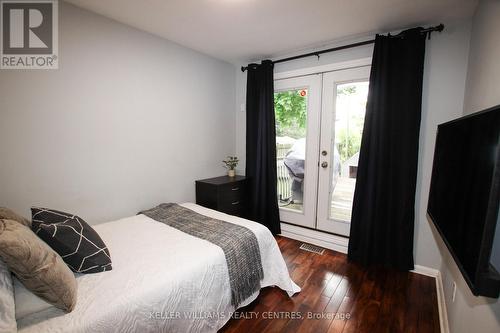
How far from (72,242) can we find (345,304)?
203cm

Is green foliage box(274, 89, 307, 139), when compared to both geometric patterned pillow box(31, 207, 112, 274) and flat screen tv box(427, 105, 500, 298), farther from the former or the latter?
geometric patterned pillow box(31, 207, 112, 274)

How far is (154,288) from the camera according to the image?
1.26 meters

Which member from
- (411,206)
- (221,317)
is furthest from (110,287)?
(411,206)

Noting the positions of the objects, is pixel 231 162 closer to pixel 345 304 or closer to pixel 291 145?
pixel 291 145

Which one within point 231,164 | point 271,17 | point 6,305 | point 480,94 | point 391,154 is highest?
point 271,17

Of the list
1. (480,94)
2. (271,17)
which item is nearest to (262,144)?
(271,17)

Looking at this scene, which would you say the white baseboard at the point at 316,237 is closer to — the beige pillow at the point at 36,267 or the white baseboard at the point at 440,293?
the white baseboard at the point at 440,293

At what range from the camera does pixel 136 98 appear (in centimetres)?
247

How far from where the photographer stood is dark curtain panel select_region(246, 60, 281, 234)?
3.22 meters

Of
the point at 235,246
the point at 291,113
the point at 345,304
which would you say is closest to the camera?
the point at 235,246

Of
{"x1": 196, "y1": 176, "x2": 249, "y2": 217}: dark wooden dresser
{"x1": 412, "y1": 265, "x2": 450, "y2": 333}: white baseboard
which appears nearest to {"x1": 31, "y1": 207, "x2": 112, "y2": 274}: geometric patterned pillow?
{"x1": 196, "y1": 176, "x2": 249, "y2": 217}: dark wooden dresser

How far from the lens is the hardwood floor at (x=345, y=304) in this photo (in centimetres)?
171

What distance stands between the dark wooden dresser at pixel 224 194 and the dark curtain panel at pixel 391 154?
1493 mm

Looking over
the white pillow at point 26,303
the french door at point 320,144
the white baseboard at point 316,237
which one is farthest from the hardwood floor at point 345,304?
the white pillow at point 26,303
